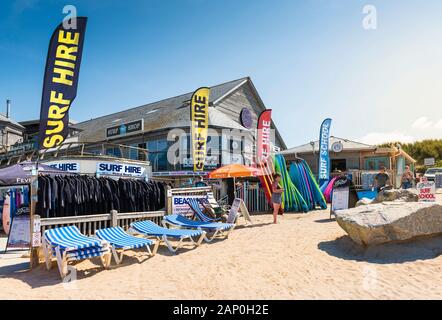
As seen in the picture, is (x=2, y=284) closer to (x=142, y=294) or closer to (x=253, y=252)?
(x=142, y=294)

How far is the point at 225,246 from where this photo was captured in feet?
24.1

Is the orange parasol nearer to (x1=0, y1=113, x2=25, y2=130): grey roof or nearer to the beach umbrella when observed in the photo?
the beach umbrella

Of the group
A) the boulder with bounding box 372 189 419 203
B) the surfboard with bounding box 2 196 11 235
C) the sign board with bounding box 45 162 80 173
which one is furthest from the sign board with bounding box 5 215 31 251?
the boulder with bounding box 372 189 419 203

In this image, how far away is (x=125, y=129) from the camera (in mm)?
22797

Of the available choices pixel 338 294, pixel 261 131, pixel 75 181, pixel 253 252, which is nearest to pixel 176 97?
pixel 261 131

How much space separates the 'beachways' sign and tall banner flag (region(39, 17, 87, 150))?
3496 millimetres

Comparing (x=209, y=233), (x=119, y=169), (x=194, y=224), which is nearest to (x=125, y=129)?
(x=119, y=169)

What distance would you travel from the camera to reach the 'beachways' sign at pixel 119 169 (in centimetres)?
1326

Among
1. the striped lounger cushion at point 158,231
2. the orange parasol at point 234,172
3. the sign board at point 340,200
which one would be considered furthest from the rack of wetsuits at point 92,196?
the sign board at point 340,200

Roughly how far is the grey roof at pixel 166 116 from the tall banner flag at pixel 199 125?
9.83 ft

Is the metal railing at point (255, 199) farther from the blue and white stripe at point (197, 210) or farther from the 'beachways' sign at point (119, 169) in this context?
the blue and white stripe at point (197, 210)

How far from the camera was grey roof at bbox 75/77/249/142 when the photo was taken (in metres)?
21.3

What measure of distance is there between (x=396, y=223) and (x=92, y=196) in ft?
21.3
